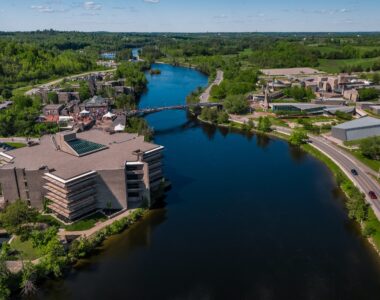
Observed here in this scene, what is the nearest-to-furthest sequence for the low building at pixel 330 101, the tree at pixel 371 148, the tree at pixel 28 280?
the tree at pixel 28 280, the tree at pixel 371 148, the low building at pixel 330 101

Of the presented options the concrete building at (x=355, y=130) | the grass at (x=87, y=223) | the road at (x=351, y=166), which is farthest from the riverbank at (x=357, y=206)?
the grass at (x=87, y=223)

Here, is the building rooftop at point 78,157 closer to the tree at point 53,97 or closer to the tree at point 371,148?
the tree at point 371,148

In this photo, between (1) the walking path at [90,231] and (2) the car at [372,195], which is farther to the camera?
(2) the car at [372,195]

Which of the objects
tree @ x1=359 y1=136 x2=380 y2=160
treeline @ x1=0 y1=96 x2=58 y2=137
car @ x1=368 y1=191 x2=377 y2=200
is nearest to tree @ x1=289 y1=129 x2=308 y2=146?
tree @ x1=359 y1=136 x2=380 y2=160

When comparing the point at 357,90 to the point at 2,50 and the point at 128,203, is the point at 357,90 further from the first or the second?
the point at 2,50

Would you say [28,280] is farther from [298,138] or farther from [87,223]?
[298,138]

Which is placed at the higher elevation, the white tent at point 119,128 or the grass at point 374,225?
the white tent at point 119,128

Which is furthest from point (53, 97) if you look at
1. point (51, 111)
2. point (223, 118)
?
point (223, 118)
